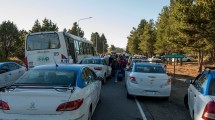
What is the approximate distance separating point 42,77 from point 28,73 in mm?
481

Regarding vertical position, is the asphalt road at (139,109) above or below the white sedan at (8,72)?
below

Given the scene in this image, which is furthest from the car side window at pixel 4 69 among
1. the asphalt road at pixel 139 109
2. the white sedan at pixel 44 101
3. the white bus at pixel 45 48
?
the white sedan at pixel 44 101

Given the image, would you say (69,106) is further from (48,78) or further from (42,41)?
(42,41)

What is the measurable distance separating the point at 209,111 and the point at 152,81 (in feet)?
20.3

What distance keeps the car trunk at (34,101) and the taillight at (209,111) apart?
2591mm

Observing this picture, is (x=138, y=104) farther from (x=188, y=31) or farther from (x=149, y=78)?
(x=188, y=31)

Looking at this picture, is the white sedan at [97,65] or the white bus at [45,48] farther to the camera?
the white bus at [45,48]

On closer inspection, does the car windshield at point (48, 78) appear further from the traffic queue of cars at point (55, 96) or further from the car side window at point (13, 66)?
the car side window at point (13, 66)

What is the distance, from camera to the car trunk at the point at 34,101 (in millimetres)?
5992

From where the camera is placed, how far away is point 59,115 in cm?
606

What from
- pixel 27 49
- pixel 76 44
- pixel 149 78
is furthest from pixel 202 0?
pixel 149 78

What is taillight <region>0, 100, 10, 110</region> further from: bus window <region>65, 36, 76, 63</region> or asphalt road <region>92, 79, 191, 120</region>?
bus window <region>65, 36, 76, 63</region>

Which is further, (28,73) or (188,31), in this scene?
(188,31)

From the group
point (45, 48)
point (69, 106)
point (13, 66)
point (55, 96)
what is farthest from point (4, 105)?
point (45, 48)
